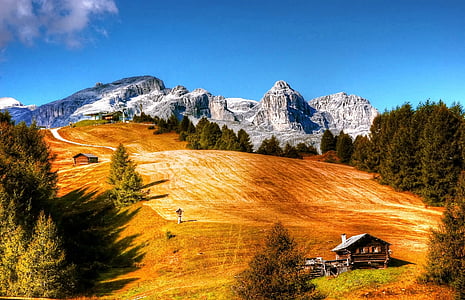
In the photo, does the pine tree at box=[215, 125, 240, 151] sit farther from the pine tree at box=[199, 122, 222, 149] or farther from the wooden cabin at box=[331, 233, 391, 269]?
the wooden cabin at box=[331, 233, 391, 269]

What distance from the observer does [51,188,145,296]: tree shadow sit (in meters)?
42.3

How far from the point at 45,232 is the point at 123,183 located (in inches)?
957

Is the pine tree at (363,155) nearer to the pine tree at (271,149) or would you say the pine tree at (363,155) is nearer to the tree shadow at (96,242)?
the pine tree at (271,149)

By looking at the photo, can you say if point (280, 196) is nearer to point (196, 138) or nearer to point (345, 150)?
point (345, 150)

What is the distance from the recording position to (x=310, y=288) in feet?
81.9

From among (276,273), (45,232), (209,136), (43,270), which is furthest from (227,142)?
(276,273)

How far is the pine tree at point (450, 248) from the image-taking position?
29.5 meters

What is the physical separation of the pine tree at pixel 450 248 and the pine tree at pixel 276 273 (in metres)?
14.0

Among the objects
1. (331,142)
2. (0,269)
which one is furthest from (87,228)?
(331,142)

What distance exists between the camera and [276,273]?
22.4m

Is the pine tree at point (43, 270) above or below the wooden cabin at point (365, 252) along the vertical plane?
below

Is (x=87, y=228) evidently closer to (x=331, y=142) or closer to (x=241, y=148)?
(x=241, y=148)

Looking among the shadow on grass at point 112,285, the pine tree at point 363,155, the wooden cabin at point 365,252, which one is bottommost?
the shadow on grass at point 112,285

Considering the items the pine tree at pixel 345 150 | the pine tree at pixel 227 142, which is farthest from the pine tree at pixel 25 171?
the pine tree at pixel 345 150
